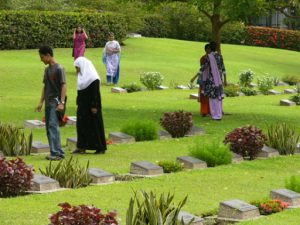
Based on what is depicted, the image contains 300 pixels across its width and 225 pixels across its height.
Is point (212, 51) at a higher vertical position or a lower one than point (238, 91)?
higher

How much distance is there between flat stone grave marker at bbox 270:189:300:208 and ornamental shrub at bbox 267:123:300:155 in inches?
167

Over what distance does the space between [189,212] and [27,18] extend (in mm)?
26969

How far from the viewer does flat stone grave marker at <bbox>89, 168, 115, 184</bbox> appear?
11828 mm

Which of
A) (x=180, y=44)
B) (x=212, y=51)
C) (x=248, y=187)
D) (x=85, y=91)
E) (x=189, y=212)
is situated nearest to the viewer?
(x=189, y=212)

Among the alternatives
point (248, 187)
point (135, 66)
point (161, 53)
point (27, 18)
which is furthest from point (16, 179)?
point (161, 53)

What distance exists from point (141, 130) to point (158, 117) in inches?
161

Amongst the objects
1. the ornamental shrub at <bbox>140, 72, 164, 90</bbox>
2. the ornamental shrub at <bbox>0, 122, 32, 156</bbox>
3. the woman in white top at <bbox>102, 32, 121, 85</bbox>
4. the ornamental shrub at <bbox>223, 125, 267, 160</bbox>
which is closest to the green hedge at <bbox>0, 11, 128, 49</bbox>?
the woman in white top at <bbox>102, 32, 121, 85</bbox>

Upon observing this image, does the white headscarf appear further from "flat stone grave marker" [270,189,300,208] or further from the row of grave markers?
"flat stone grave marker" [270,189,300,208]

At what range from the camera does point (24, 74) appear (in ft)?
96.2

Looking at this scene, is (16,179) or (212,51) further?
(212,51)

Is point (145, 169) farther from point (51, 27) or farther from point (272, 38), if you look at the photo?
point (272, 38)

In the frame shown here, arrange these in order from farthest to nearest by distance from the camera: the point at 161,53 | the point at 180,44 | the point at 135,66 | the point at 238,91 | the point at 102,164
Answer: the point at 180,44
the point at 161,53
the point at 135,66
the point at 238,91
the point at 102,164

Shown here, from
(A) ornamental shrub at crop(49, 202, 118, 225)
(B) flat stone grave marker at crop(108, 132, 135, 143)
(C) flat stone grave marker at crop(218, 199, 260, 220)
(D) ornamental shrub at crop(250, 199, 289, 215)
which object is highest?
(A) ornamental shrub at crop(49, 202, 118, 225)

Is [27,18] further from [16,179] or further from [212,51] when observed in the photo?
[16,179]
